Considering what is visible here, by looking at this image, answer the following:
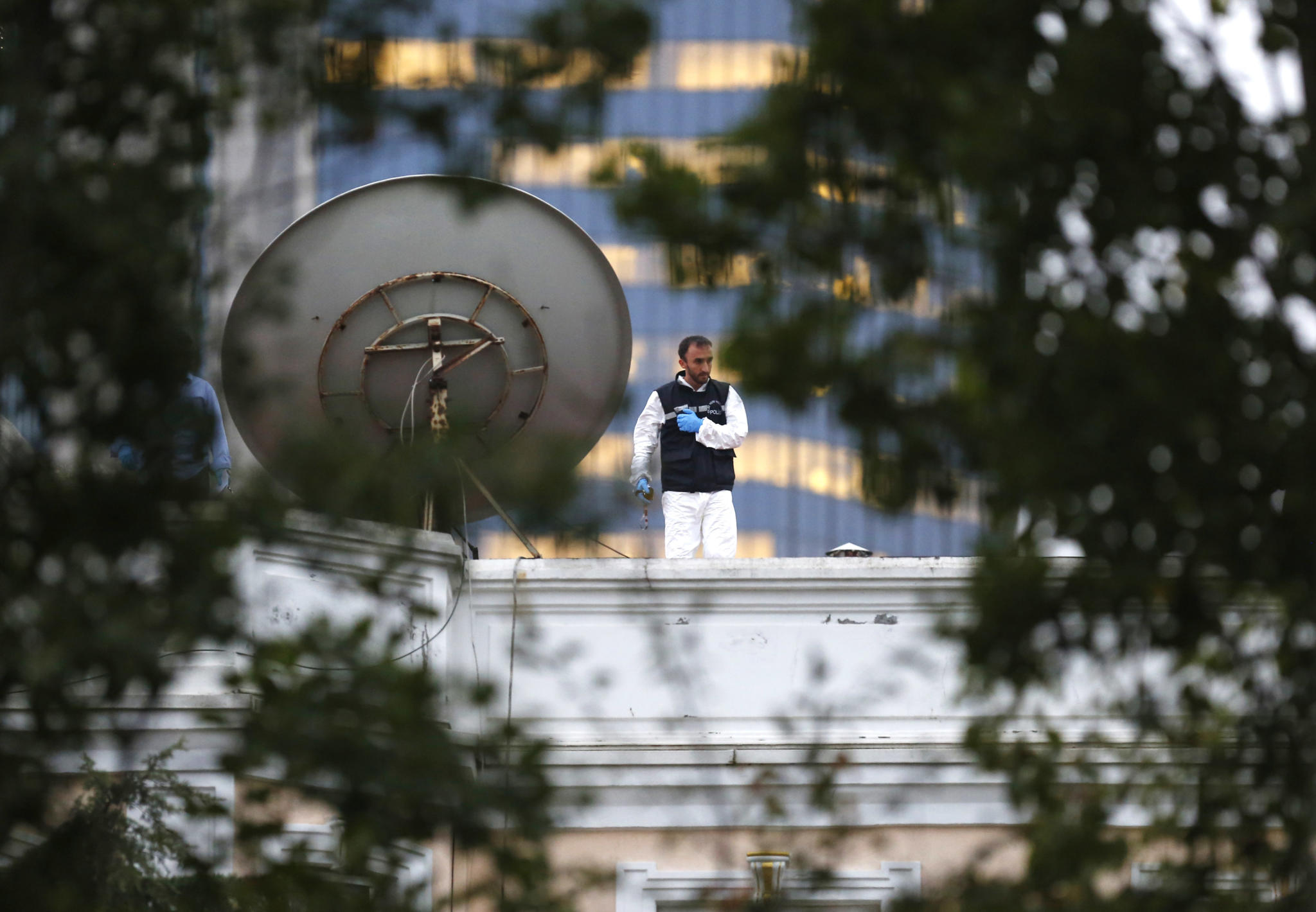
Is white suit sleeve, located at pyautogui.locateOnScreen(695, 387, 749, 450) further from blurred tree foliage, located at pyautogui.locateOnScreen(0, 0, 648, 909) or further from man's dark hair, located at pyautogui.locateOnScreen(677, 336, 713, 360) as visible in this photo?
blurred tree foliage, located at pyautogui.locateOnScreen(0, 0, 648, 909)

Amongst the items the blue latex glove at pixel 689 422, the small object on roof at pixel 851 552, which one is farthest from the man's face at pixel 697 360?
the small object on roof at pixel 851 552

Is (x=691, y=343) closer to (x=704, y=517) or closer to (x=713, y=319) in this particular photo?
(x=704, y=517)

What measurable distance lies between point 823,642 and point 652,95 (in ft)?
53.1

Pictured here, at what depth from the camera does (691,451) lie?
12.5 m

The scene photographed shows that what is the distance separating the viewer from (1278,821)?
14.9ft

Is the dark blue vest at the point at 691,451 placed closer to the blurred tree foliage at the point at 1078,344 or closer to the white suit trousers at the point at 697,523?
the white suit trousers at the point at 697,523

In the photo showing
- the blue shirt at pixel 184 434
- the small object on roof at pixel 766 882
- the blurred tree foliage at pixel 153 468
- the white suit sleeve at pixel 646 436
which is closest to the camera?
the blurred tree foliage at pixel 153 468

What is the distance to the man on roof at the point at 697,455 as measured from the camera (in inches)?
493

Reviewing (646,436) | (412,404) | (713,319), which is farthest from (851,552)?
(713,319)

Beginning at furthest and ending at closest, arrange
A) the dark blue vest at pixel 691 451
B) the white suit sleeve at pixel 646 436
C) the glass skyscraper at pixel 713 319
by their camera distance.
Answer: the glass skyscraper at pixel 713 319, the white suit sleeve at pixel 646 436, the dark blue vest at pixel 691 451

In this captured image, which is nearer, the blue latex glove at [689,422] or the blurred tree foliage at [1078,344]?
the blurred tree foliage at [1078,344]

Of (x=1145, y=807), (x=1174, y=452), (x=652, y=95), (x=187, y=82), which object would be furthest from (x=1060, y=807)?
(x=652, y=95)

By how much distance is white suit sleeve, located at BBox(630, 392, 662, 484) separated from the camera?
1280 cm

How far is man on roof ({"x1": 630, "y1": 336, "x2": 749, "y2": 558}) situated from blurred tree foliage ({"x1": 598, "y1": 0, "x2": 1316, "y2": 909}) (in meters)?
7.98
